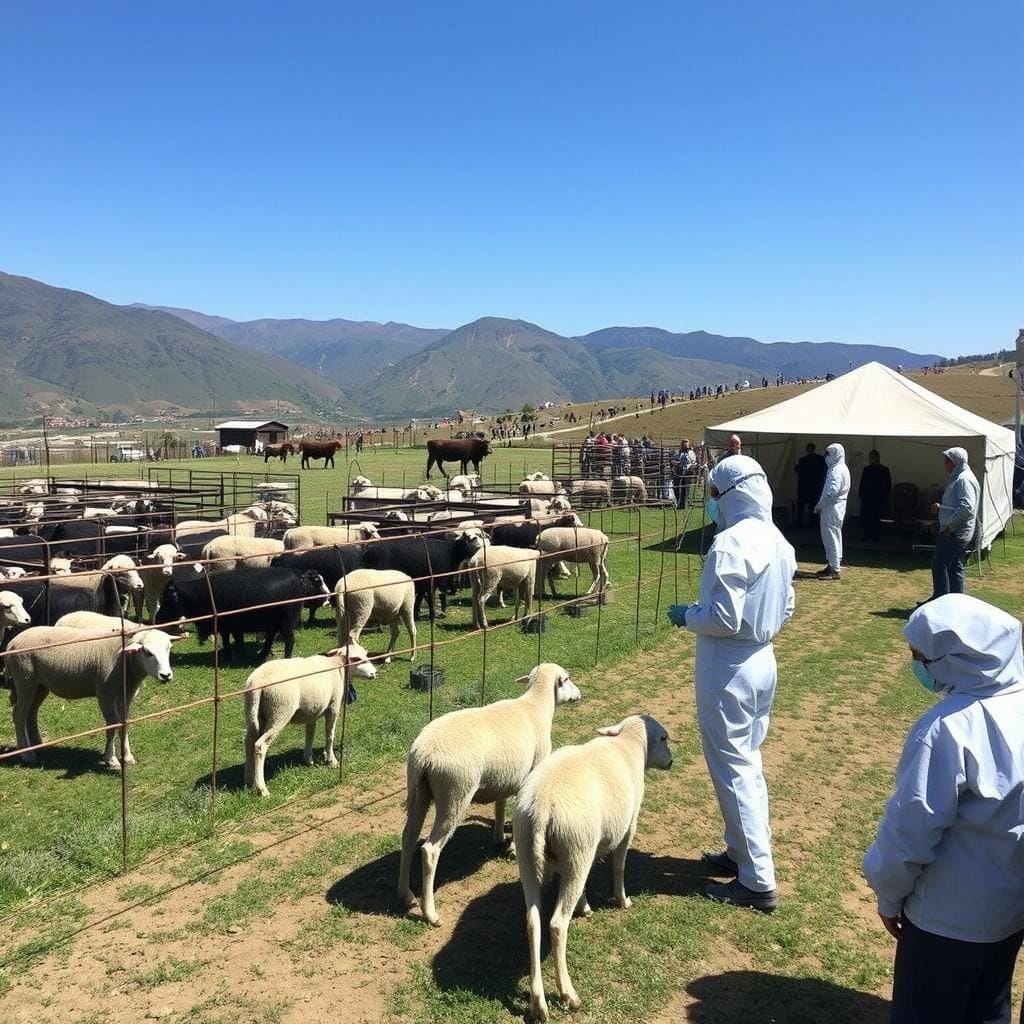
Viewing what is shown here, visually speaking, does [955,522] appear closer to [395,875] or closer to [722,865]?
[722,865]

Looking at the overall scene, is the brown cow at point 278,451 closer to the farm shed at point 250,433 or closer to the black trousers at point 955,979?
the farm shed at point 250,433

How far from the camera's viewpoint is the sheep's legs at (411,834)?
4.71m

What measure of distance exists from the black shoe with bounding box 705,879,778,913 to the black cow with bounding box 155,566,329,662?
6.26 meters

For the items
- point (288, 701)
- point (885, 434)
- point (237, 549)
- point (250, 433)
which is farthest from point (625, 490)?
point (250, 433)

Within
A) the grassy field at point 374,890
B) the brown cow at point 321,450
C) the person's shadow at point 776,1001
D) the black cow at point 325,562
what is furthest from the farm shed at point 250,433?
the person's shadow at point 776,1001

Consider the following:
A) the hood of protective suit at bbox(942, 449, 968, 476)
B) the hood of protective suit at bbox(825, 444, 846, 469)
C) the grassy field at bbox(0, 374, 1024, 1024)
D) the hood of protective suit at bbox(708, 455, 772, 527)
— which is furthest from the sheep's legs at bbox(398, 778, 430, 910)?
the hood of protective suit at bbox(825, 444, 846, 469)

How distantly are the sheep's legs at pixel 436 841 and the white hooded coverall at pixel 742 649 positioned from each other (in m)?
1.55

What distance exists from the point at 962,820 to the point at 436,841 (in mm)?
2921

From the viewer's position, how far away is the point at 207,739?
7598mm

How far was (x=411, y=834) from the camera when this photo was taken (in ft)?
15.6

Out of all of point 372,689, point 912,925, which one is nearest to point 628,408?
point 372,689

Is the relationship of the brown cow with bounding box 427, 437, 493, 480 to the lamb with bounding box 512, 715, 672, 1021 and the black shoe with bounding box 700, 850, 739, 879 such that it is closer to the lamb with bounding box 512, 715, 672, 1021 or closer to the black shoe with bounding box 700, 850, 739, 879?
the black shoe with bounding box 700, 850, 739, 879

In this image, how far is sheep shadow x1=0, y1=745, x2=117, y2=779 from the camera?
687 cm

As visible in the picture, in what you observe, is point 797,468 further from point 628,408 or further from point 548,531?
point 628,408
